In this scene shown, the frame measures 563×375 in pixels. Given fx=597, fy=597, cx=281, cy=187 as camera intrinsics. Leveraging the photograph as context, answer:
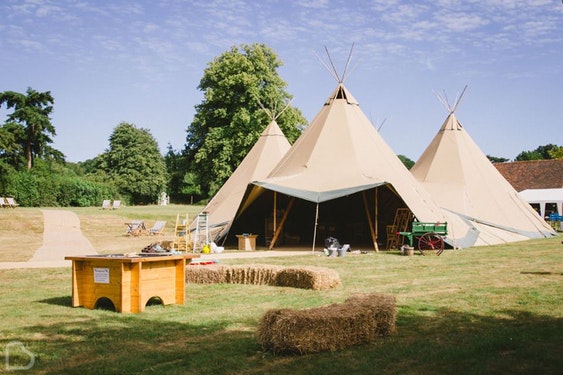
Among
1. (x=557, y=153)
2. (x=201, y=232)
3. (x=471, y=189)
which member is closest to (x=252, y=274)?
(x=201, y=232)

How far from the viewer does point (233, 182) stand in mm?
22359

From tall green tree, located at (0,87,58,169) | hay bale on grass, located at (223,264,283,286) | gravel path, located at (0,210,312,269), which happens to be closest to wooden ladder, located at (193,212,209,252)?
gravel path, located at (0,210,312,269)

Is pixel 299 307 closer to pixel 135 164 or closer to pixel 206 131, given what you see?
pixel 206 131

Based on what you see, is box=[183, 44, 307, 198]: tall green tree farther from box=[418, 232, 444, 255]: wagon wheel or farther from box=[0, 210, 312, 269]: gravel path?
box=[418, 232, 444, 255]: wagon wheel

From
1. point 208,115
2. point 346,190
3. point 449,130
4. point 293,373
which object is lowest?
point 293,373

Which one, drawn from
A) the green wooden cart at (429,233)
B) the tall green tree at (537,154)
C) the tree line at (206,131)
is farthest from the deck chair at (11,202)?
the tall green tree at (537,154)

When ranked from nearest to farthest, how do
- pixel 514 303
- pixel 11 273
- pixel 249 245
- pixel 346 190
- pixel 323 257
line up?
pixel 514 303 → pixel 11 273 → pixel 323 257 → pixel 346 190 → pixel 249 245

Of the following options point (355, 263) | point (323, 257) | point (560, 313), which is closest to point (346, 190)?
point (323, 257)

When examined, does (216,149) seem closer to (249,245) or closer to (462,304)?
(249,245)

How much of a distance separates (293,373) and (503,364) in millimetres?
1654

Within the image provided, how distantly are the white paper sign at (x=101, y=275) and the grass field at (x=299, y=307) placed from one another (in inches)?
15.6

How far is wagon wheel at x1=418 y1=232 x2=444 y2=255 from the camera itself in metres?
15.6

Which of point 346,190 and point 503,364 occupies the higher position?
point 346,190

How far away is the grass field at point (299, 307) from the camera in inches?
189
